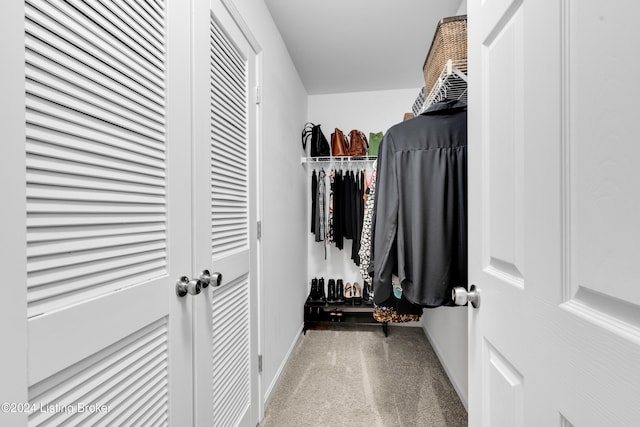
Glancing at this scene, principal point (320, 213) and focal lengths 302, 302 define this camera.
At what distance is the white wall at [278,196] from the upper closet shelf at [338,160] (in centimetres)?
22

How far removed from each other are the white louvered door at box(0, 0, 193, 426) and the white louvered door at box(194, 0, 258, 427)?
0.08m

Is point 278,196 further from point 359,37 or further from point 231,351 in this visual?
point 359,37

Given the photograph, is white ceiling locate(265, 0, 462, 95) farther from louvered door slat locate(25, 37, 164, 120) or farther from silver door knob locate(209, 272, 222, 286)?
silver door knob locate(209, 272, 222, 286)

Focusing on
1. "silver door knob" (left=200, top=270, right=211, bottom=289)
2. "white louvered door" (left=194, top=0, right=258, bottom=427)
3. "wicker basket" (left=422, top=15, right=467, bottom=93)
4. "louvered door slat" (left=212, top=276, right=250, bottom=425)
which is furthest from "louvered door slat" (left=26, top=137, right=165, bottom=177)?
"wicker basket" (left=422, top=15, right=467, bottom=93)

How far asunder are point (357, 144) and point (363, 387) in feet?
7.08

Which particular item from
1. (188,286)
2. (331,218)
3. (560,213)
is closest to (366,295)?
(331,218)

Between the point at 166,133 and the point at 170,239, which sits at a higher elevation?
the point at 166,133

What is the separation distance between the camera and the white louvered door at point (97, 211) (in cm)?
52

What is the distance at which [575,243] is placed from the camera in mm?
483

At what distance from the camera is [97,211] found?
68cm

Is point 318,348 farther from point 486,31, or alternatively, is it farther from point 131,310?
point 486,31

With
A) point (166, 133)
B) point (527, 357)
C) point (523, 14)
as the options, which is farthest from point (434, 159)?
point (166, 133)

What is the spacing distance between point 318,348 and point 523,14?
2557 millimetres

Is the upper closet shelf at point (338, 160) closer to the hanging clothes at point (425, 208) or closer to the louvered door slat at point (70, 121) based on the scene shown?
the hanging clothes at point (425, 208)
